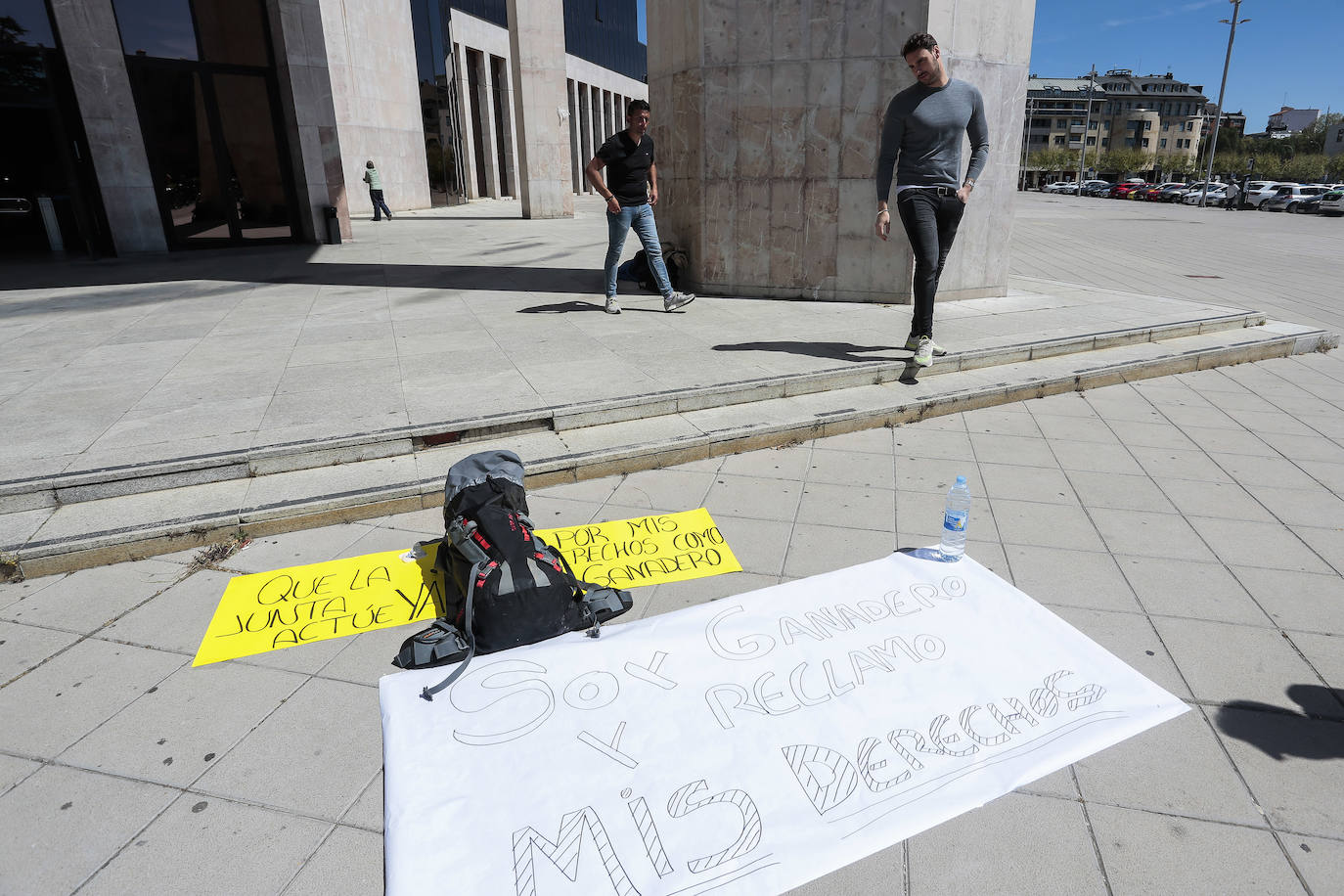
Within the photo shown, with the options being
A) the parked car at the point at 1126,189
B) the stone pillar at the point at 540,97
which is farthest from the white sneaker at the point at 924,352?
the parked car at the point at 1126,189

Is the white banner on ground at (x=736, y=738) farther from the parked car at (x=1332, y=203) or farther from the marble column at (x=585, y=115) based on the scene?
the parked car at (x=1332, y=203)

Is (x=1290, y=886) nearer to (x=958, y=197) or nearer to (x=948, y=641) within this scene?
(x=948, y=641)

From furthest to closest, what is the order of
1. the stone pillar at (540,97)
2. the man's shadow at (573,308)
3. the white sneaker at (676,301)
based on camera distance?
the stone pillar at (540,97), the man's shadow at (573,308), the white sneaker at (676,301)

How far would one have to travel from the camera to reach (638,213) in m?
Answer: 7.00

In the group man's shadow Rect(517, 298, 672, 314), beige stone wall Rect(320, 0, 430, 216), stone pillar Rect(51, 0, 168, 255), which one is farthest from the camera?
beige stone wall Rect(320, 0, 430, 216)

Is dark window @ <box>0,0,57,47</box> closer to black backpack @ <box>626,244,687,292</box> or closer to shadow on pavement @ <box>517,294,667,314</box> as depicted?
shadow on pavement @ <box>517,294,667,314</box>

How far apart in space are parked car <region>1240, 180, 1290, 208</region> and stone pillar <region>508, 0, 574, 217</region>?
41249 mm

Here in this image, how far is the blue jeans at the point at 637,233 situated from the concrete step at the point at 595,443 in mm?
2644

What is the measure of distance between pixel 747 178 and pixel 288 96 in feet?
35.4

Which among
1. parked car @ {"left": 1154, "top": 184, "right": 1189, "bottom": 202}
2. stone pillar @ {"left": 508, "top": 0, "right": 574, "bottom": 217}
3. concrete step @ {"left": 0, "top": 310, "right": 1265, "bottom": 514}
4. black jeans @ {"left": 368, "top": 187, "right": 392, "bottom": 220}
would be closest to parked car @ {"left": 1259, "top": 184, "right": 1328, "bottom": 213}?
parked car @ {"left": 1154, "top": 184, "right": 1189, "bottom": 202}

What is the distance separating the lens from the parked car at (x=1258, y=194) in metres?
40.0

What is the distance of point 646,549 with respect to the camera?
11.4 feet

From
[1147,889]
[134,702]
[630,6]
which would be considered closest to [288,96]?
[134,702]

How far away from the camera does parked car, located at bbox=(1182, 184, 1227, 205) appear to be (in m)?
45.8
